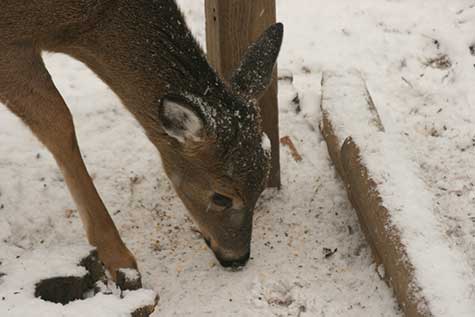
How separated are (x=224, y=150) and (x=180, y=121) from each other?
1.19 feet

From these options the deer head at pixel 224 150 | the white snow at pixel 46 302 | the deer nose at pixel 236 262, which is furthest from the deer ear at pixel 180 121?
the deer nose at pixel 236 262

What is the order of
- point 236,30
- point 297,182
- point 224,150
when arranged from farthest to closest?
1. point 297,182
2. point 236,30
3. point 224,150

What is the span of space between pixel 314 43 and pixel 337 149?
71.9 inches

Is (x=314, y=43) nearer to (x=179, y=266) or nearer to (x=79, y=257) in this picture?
(x=179, y=266)

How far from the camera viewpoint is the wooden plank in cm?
419

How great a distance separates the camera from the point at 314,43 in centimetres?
700

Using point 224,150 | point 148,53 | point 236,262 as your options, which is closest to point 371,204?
point 236,262

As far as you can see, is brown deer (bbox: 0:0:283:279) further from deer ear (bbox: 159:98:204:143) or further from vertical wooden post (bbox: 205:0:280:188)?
vertical wooden post (bbox: 205:0:280:188)

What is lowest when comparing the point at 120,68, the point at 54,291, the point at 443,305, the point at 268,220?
the point at 268,220

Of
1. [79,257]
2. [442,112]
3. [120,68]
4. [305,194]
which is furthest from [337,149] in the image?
[79,257]

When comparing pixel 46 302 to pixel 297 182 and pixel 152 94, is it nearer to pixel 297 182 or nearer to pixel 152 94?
pixel 152 94

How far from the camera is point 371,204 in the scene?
472 centimetres

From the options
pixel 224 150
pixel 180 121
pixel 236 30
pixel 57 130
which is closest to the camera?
pixel 180 121

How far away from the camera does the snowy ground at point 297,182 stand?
478cm
